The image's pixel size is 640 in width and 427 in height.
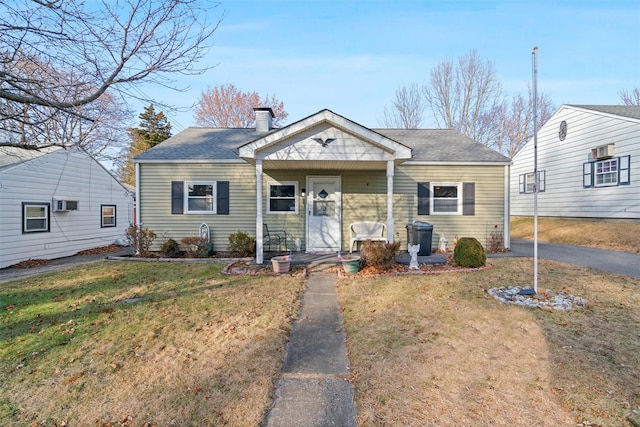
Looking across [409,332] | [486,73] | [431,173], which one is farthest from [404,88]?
[409,332]

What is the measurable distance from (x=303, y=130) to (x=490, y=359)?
20.4ft

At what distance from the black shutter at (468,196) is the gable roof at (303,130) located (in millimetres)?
777

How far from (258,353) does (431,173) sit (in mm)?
8570

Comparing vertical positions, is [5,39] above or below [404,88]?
below

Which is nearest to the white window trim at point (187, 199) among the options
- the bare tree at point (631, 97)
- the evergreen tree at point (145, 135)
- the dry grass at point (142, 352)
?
the dry grass at point (142, 352)

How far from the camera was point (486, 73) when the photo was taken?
22.3 metres

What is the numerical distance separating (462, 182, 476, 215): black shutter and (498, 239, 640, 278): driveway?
5.76ft

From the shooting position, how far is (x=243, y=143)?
11023 mm

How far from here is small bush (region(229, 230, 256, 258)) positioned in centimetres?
935

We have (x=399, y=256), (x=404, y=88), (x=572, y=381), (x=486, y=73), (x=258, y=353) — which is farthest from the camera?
(x=404, y=88)

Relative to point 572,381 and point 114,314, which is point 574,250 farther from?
point 114,314

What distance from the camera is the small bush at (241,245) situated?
368 inches

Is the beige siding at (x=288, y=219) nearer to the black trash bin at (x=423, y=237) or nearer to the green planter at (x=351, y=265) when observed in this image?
the green planter at (x=351, y=265)

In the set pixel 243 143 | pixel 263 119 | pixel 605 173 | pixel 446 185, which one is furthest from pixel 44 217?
pixel 605 173
